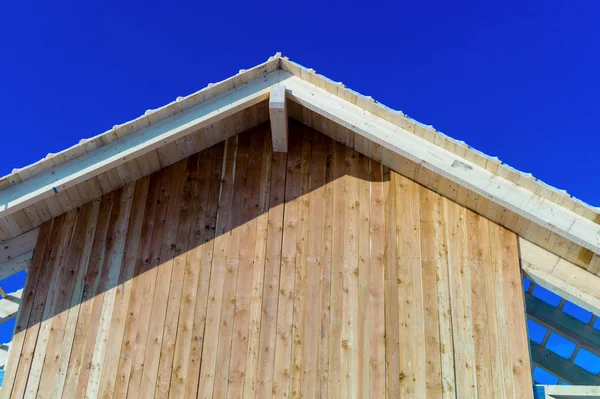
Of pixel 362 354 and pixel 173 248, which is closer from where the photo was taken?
pixel 362 354

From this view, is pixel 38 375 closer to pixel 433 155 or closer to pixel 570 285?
pixel 433 155

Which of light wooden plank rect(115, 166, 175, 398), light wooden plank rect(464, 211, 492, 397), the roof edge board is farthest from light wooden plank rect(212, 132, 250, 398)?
light wooden plank rect(464, 211, 492, 397)

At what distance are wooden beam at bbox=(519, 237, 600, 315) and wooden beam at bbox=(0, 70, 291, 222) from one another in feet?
7.95

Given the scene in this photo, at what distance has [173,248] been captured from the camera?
16.5ft

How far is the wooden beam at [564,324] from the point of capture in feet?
17.2

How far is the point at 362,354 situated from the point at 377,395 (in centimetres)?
30

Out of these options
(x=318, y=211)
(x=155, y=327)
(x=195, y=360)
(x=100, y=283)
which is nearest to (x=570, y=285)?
(x=318, y=211)

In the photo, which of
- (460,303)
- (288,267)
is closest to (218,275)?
(288,267)

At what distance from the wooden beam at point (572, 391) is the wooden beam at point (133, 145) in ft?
10.0

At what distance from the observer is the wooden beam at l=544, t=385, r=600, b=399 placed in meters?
4.31

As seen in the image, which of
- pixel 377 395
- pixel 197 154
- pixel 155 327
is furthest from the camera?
pixel 197 154

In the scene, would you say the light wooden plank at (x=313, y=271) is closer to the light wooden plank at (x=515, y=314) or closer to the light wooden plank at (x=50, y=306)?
the light wooden plank at (x=515, y=314)

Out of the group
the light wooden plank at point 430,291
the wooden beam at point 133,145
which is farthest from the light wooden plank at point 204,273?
the light wooden plank at point 430,291

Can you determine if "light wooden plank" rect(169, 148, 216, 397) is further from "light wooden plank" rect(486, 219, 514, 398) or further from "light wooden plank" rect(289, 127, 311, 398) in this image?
"light wooden plank" rect(486, 219, 514, 398)
